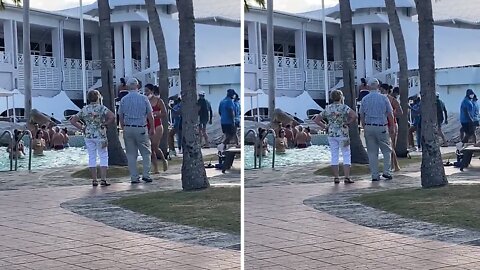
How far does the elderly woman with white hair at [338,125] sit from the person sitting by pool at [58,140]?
1.48 meters

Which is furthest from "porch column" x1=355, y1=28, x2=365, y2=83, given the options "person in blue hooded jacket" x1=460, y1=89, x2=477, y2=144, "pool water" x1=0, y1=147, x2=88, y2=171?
Result: "pool water" x1=0, y1=147, x2=88, y2=171

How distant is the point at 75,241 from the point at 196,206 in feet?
2.51

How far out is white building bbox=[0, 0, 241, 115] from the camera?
429 centimetres

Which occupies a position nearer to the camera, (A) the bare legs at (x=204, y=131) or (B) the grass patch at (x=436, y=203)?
(B) the grass patch at (x=436, y=203)

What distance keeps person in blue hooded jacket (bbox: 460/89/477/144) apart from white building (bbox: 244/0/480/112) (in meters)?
0.04

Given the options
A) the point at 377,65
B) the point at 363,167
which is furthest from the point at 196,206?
A: the point at 377,65

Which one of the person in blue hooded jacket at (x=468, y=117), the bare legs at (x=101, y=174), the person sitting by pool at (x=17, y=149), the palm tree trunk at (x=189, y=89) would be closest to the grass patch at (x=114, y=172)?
the bare legs at (x=101, y=174)

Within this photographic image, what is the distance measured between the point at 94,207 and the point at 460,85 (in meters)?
2.28

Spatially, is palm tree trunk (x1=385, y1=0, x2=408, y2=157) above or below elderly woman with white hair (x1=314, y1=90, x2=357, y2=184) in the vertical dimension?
above

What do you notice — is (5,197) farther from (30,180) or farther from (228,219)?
(228,219)

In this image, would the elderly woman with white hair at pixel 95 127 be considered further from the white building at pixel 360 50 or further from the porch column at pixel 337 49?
the porch column at pixel 337 49

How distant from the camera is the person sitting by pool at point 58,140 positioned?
4.41m

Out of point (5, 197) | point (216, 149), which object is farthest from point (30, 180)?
point (216, 149)

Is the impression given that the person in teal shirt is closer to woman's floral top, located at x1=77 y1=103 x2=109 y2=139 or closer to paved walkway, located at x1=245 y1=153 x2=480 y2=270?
paved walkway, located at x1=245 y1=153 x2=480 y2=270
